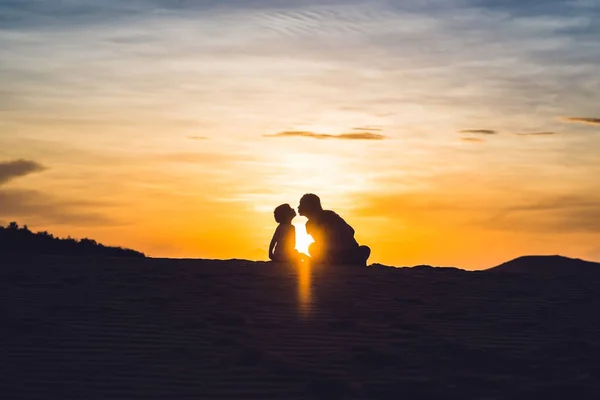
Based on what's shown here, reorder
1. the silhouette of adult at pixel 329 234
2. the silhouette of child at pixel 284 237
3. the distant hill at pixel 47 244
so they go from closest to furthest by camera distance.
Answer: the silhouette of adult at pixel 329 234 → the silhouette of child at pixel 284 237 → the distant hill at pixel 47 244

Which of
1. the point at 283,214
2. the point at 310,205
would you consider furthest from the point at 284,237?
the point at 310,205

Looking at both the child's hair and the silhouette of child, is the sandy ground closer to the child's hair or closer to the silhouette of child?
the silhouette of child

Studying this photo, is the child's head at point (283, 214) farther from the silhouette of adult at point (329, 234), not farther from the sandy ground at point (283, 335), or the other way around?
the sandy ground at point (283, 335)

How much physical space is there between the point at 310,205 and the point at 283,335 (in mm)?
6740

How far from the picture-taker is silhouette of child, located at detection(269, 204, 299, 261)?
1526cm

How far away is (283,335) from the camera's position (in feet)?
27.3

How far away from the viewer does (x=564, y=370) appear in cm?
772

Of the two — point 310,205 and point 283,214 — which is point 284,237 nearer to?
point 283,214

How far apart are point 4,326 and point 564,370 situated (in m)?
4.78

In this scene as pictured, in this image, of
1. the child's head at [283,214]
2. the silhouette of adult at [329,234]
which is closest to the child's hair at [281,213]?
the child's head at [283,214]

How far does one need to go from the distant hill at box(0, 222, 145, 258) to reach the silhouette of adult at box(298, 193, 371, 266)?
196 inches

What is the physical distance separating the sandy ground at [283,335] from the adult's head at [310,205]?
262 centimetres

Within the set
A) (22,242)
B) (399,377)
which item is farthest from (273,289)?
(22,242)

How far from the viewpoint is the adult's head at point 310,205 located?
49.0 feet
